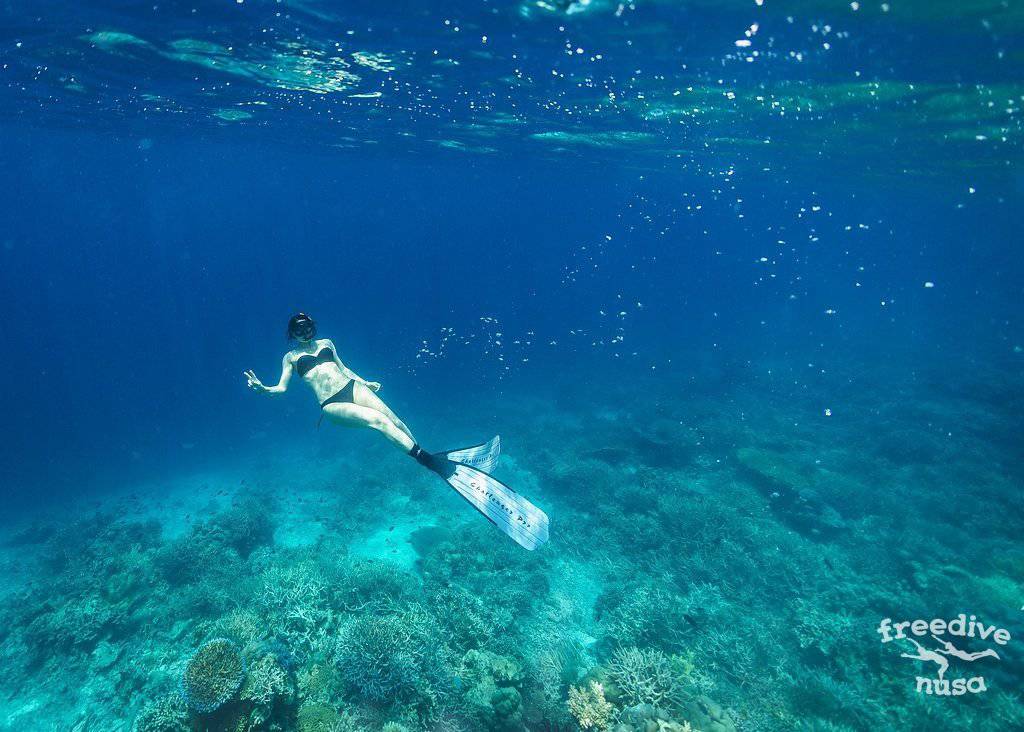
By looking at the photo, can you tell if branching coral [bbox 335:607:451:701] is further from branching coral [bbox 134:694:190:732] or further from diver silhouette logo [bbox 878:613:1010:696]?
diver silhouette logo [bbox 878:613:1010:696]

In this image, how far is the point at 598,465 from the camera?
15.8m

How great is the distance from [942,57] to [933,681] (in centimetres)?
1495

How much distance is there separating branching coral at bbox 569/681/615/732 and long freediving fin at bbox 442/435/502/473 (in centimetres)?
346

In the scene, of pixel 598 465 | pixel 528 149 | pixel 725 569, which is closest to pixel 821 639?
pixel 725 569

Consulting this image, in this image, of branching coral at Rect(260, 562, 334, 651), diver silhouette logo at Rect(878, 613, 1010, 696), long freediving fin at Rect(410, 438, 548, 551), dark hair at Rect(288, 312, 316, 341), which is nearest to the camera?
long freediving fin at Rect(410, 438, 548, 551)

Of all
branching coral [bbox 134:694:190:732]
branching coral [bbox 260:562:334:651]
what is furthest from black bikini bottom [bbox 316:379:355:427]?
branching coral [bbox 260:562:334:651]

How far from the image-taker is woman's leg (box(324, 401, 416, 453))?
19.2ft

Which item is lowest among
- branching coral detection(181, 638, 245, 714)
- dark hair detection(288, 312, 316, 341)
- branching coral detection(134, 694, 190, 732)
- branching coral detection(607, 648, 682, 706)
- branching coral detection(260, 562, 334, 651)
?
branching coral detection(260, 562, 334, 651)

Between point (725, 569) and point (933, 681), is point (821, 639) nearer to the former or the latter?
point (933, 681)

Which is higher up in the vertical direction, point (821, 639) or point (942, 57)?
point (942, 57)

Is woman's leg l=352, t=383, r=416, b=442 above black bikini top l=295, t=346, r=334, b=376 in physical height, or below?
below

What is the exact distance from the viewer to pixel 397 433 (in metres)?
5.84

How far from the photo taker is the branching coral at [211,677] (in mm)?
5586

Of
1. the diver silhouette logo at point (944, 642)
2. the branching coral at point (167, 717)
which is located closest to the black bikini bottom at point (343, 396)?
the branching coral at point (167, 717)
